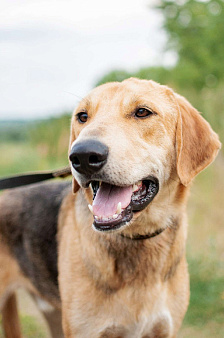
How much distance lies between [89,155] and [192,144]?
103cm

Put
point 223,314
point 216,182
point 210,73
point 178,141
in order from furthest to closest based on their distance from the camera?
point 210,73, point 216,182, point 223,314, point 178,141

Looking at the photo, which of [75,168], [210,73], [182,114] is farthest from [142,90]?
[210,73]

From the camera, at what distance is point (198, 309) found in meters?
5.76

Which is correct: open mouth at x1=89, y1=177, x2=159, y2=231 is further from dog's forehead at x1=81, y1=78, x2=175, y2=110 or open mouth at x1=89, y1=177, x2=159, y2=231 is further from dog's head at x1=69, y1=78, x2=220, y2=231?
dog's forehead at x1=81, y1=78, x2=175, y2=110

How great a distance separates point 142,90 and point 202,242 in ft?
15.4

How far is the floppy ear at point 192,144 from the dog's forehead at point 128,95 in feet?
0.61

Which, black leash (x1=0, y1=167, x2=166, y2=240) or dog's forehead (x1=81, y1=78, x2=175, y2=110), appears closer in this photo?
dog's forehead (x1=81, y1=78, x2=175, y2=110)

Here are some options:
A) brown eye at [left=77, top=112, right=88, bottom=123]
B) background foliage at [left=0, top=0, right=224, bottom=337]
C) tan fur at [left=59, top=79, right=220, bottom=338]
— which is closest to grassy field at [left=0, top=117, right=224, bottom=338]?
background foliage at [left=0, top=0, right=224, bottom=337]

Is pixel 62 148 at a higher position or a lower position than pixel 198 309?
lower

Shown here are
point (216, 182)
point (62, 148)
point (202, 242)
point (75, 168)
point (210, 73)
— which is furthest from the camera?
point (210, 73)

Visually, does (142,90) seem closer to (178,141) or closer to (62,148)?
(178,141)

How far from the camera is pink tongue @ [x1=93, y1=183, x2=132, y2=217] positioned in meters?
2.93

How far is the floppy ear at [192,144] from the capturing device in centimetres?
324

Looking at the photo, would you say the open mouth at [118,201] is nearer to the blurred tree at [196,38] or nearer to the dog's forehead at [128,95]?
the dog's forehead at [128,95]
